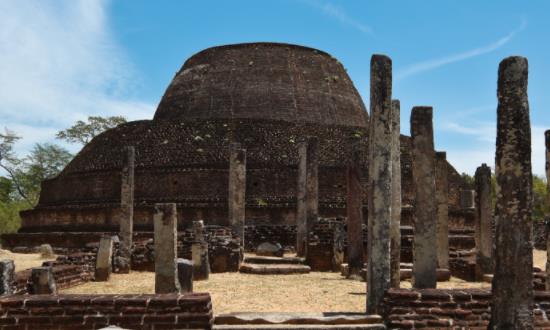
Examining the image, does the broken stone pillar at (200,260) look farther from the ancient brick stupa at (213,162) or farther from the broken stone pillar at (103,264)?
the ancient brick stupa at (213,162)

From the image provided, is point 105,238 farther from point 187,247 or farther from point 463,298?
point 463,298

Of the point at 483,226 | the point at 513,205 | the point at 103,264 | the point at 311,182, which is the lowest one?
the point at 103,264

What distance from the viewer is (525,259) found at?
16.1 feet

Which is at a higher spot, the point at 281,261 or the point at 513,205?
the point at 513,205

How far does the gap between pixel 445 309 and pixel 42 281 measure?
5.34 metres

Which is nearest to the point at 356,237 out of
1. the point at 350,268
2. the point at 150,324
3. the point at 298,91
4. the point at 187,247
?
the point at 350,268

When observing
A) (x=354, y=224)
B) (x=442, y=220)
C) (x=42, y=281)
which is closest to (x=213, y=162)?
(x=354, y=224)

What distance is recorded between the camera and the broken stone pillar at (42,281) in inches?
322

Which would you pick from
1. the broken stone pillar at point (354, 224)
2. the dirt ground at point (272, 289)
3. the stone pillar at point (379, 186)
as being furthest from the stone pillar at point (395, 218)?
the broken stone pillar at point (354, 224)

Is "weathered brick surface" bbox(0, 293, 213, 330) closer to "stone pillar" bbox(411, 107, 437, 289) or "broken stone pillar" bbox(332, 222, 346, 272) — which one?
"stone pillar" bbox(411, 107, 437, 289)

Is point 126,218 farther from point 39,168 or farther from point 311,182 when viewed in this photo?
point 39,168

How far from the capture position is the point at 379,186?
682 cm

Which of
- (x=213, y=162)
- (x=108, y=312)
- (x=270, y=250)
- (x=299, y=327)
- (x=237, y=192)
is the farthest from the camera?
(x=213, y=162)

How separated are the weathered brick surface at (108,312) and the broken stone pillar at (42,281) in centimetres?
245
